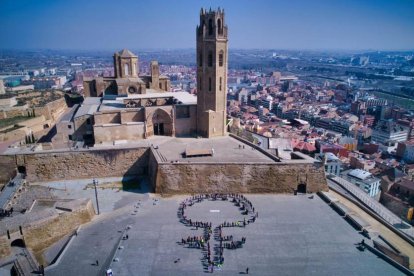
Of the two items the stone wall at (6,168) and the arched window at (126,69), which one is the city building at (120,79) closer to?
the arched window at (126,69)

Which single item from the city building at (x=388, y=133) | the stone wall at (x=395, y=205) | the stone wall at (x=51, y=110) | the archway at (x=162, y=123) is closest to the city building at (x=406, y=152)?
the city building at (x=388, y=133)

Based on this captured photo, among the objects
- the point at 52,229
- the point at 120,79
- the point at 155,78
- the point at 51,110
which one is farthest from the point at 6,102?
the point at 52,229

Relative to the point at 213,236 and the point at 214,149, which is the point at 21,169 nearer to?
the point at 214,149

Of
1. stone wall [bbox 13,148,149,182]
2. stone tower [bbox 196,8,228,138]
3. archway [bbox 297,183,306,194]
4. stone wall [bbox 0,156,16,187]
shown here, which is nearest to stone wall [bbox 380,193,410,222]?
archway [bbox 297,183,306,194]

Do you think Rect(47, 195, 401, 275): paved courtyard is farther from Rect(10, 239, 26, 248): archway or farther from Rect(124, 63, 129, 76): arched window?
Rect(124, 63, 129, 76): arched window

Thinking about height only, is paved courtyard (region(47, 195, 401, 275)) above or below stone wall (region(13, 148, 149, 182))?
below

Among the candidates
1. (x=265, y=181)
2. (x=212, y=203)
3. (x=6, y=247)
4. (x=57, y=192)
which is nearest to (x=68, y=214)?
(x=6, y=247)
